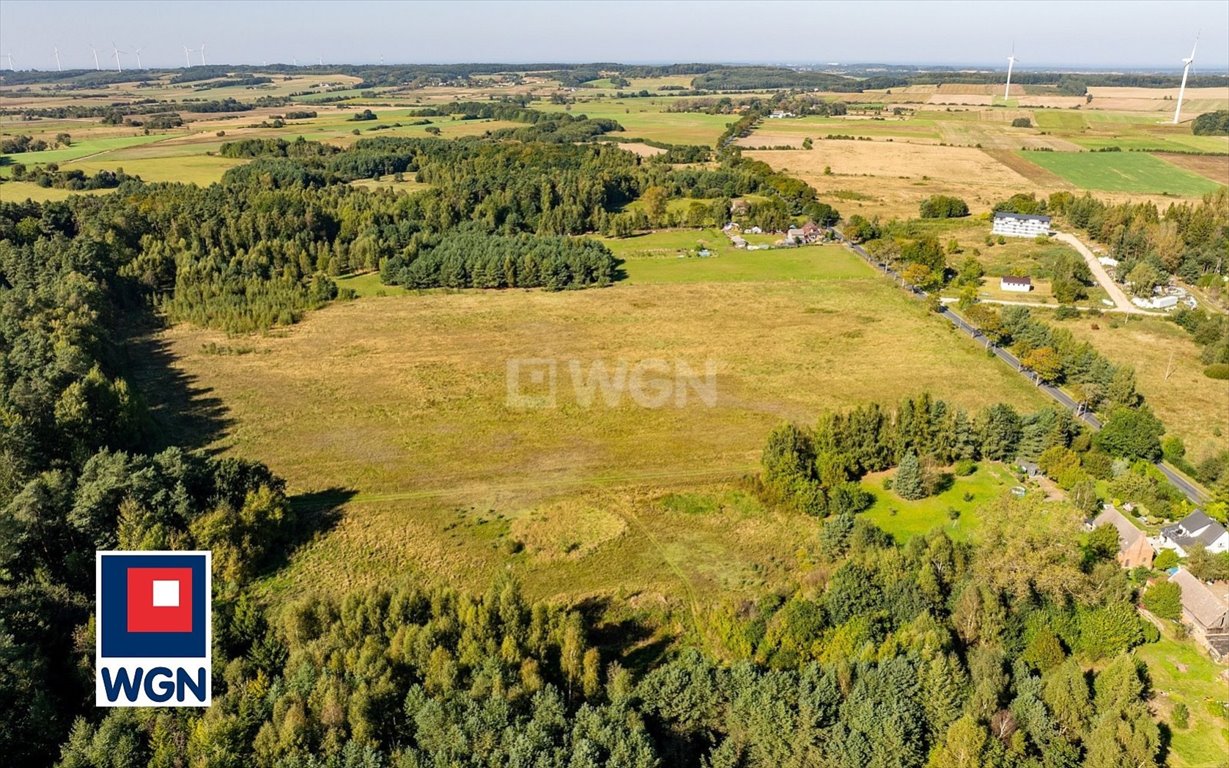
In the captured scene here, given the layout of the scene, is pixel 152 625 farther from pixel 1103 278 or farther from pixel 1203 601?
pixel 1103 278

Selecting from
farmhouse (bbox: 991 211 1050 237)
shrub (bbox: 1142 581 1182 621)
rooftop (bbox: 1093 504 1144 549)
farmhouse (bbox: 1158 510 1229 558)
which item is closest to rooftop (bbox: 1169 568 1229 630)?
shrub (bbox: 1142 581 1182 621)

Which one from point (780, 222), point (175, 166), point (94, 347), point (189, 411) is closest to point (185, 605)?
point (189, 411)

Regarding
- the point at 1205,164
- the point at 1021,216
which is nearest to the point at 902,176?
the point at 1021,216

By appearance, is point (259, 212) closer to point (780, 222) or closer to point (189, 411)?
point (189, 411)

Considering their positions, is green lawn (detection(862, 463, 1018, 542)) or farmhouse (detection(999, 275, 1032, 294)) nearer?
green lawn (detection(862, 463, 1018, 542))

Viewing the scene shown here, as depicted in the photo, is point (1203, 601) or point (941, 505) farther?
point (941, 505)

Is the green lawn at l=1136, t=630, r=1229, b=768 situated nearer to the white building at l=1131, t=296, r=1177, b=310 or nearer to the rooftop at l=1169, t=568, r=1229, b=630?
the rooftop at l=1169, t=568, r=1229, b=630
